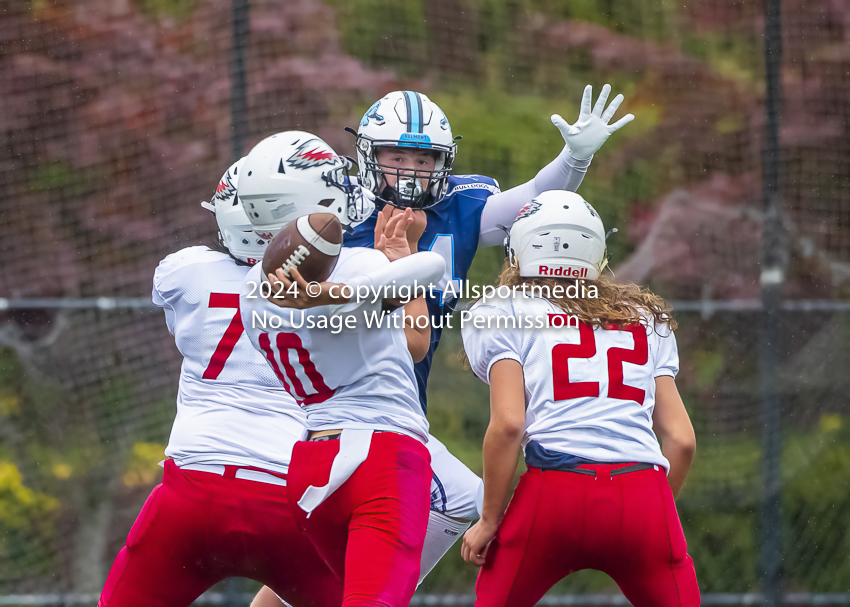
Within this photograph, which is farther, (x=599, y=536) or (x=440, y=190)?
(x=440, y=190)

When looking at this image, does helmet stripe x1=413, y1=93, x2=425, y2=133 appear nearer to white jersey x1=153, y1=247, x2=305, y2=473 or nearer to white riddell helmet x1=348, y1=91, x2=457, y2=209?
white riddell helmet x1=348, y1=91, x2=457, y2=209

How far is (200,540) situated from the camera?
2.52m

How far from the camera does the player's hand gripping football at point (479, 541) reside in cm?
262

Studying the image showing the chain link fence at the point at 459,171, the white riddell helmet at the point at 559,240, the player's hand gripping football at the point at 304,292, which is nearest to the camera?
the player's hand gripping football at the point at 304,292

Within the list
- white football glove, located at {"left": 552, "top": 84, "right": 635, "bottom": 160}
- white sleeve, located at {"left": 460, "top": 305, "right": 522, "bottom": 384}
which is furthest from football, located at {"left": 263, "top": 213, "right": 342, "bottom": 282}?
white football glove, located at {"left": 552, "top": 84, "right": 635, "bottom": 160}

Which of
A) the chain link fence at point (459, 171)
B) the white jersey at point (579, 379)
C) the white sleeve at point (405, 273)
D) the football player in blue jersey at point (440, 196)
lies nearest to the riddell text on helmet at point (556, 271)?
the white jersey at point (579, 379)

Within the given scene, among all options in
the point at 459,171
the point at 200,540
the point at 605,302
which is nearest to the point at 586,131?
the point at 605,302

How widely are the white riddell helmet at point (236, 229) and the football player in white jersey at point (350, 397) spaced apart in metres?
0.22

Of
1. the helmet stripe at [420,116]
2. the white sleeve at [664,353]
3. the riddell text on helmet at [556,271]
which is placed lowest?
the white sleeve at [664,353]

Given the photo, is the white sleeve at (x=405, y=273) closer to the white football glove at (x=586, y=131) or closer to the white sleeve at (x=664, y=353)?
the white sleeve at (x=664, y=353)

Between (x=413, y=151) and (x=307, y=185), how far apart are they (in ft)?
2.61

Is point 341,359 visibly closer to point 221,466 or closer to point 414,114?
point 221,466

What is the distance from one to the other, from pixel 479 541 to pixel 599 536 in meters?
0.35

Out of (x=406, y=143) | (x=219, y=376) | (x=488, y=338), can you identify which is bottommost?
(x=219, y=376)
